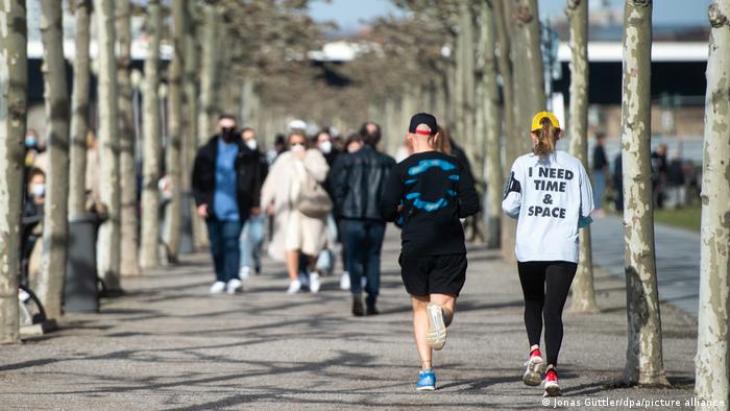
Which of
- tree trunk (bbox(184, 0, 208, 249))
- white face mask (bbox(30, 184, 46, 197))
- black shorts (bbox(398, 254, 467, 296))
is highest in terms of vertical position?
tree trunk (bbox(184, 0, 208, 249))

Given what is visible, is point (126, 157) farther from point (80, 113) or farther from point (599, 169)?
point (599, 169)

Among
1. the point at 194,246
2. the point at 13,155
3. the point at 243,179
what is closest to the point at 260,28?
the point at 194,246

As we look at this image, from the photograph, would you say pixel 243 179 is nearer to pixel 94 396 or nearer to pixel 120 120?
pixel 120 120

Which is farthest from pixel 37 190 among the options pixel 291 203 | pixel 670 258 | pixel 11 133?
pixel 670 258

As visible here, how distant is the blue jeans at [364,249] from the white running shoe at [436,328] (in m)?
6.91

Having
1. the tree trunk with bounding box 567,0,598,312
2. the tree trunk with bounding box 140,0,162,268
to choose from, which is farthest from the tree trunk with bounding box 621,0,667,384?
the tree trunk with bounding box 140,0,162,268

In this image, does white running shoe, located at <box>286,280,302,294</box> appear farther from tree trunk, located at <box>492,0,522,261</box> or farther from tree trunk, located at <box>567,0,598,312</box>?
tree trunk, located at <box>492,0,522,261</box>

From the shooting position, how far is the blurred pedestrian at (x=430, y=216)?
12812 millimetres

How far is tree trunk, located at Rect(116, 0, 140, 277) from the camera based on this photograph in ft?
85.6

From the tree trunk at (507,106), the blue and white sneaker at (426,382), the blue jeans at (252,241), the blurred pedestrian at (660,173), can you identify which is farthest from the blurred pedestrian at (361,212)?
the blurred pedestrian at (660,173)

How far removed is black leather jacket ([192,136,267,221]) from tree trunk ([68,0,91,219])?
57.7 inches

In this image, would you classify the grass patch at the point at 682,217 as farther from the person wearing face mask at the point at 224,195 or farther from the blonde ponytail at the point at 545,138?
the blonde ponytail at the point at 545,138

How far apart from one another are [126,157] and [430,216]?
1401cm

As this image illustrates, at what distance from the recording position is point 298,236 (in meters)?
22.7
